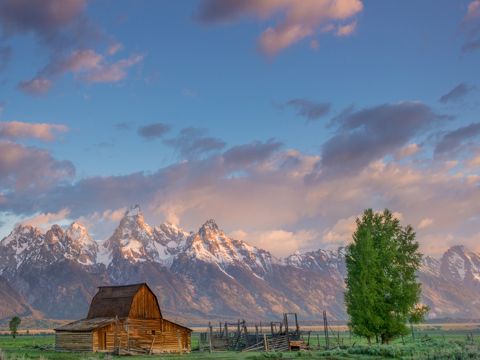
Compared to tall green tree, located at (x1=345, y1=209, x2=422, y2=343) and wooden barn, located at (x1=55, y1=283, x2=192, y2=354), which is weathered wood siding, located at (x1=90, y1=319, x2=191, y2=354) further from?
tall green tree, located at (x1=345, y1=209, x2=422, y2=343)

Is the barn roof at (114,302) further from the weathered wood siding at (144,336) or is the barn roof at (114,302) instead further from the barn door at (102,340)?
the barn door at (102,340)

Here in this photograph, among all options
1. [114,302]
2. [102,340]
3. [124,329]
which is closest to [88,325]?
[102,340]

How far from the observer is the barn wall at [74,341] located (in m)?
62.6

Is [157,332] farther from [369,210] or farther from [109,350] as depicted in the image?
[369,210]

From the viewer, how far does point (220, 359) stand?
4762 centimetres

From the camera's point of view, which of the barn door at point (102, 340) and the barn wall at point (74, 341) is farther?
the barn door at point (102, 340)

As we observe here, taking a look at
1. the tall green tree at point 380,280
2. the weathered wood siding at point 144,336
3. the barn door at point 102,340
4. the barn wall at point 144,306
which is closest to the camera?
the tall green tree at point 380,280

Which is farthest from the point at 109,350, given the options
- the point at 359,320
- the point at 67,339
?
the point at 359,320

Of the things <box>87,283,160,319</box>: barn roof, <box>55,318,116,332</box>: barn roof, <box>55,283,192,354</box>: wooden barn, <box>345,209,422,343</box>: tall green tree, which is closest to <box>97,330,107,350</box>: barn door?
<box>55,283,192,354</box>: wooden barn

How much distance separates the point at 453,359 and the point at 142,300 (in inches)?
1652

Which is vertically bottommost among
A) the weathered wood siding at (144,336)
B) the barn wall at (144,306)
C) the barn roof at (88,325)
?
the weathered wood siding at (144,336)

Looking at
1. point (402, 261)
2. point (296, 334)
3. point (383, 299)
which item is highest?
point (402, 261)

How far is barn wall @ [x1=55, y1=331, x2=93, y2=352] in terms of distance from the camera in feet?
205

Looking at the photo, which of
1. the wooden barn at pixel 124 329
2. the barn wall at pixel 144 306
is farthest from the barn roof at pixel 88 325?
the barn wall at pixel 144 306
